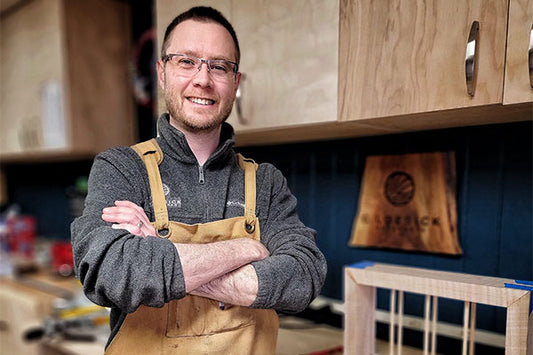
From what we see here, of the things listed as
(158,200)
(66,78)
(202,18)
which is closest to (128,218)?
(158,200)

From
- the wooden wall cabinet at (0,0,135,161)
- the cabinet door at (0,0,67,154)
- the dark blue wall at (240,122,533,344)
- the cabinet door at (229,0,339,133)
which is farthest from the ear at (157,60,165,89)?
the cabinet door at (0,0,67,154)

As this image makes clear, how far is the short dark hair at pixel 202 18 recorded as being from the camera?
0.48 m

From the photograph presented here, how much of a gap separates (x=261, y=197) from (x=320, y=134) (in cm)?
49

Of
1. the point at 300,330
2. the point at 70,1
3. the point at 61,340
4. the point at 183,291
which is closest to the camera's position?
the point at 183,291

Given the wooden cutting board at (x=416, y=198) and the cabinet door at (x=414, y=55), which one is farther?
the wooden cutting board at (x=416, y=198)

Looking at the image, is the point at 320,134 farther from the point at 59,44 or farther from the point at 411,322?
the point at 59,44

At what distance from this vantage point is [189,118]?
1.54 feet

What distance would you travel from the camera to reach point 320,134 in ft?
3.18

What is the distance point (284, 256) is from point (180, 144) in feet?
0.68

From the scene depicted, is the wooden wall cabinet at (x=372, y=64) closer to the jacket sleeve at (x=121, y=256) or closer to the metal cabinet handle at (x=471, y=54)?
the metal cabinet handle at (x=471, y=54)

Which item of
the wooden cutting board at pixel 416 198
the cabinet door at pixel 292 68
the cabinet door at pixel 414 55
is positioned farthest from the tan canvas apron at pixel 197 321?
the wooden cutting board at pixel 416 198

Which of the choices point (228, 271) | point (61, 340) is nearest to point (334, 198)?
point (228, 271)

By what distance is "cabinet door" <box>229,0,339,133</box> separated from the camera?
717 mm

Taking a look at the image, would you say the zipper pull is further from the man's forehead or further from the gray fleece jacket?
the man's forehead
